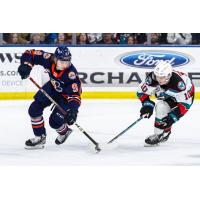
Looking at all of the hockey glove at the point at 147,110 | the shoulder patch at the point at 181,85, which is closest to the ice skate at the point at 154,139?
the hockey glove at the point at 147,110

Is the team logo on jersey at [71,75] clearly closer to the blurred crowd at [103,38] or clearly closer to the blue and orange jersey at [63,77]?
the blue and orange jersey at [63,77]

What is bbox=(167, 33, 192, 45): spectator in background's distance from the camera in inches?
329

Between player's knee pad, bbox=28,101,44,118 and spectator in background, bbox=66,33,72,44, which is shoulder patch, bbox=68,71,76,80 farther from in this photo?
spectator in background, bbox=66,33,72,44

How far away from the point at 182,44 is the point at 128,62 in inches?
30.2

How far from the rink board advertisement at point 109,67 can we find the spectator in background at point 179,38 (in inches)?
6.7

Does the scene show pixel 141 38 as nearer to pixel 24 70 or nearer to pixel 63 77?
pixel 63 77

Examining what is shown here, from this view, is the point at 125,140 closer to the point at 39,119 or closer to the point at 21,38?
the point at 39,119

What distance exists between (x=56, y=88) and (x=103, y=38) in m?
2.91

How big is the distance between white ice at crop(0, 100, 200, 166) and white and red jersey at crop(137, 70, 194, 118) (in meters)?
0.42

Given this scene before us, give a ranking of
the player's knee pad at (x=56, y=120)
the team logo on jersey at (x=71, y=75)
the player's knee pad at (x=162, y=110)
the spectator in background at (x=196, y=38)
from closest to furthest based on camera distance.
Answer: the team logo on jersey at (x=71, y=75) → the player's knee pad at (x=56, y=120) → the player's knee pad at (x=162, y=110) → the spectator in background at (x=196, y=38)

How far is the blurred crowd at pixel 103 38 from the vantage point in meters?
8.27

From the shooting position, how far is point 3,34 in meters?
8.16

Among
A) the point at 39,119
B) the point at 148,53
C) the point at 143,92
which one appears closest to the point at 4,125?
the point at 39,119

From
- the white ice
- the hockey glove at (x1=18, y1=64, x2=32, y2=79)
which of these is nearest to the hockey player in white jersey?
the white ice
